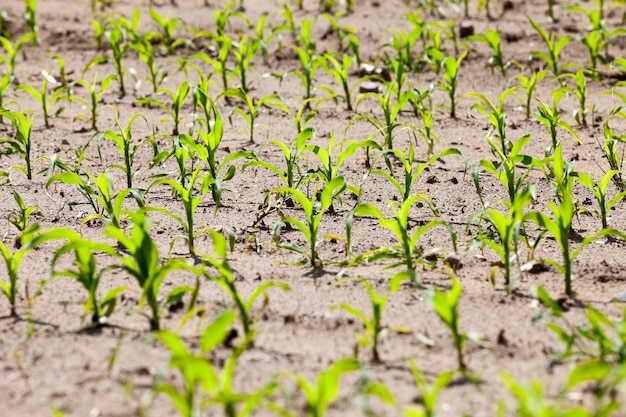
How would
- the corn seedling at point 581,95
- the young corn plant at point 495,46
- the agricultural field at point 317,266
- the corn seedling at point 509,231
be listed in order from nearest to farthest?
the agricultural field at point 317,266 → the corn seedling at point 509,231 → the corn seedling at point 581,95 → the young corn plant at point 495,46

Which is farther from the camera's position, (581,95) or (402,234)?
(581,95)

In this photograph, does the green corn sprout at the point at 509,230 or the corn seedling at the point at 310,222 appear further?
the corn seedling at the point at 310,222

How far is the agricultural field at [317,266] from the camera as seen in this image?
2492 millimetres

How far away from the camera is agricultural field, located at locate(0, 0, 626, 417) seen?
2.49 meters

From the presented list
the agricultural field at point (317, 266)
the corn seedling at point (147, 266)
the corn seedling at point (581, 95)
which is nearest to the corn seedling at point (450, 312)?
the agricultural field at point (317, 266)

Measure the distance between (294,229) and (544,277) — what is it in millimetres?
1061

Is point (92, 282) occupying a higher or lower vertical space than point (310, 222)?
lower

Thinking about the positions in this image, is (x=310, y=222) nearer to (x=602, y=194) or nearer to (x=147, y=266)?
(x=147, y=266)

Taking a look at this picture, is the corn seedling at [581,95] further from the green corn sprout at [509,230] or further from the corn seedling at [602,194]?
the green corn sprout at [509,230]

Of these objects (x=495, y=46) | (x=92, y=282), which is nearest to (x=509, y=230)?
(x=92, y=282)

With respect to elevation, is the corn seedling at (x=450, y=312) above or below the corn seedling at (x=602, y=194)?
below

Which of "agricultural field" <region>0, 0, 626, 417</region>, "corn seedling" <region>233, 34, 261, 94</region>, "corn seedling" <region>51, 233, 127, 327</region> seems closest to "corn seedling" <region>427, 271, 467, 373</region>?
"agricultural field" <region>0, 0, 626, 417</region>

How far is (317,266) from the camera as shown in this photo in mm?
3414

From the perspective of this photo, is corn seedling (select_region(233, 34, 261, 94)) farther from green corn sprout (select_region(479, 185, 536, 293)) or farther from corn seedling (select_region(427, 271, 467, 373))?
corn seedling (select_region(427, 271, 467, 373))
